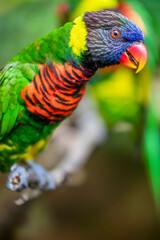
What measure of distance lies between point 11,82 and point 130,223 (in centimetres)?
255

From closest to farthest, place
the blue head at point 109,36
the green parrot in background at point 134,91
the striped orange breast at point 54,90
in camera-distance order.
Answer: the blue head at point 109,36
the striped orange breast at point 54,90
the green parrot in background at point 134,91

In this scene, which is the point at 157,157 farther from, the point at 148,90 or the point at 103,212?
the point at 103,212

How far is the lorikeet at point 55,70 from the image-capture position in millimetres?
1064

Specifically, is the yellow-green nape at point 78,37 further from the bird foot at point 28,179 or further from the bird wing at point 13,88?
the bird foot at point 28,179

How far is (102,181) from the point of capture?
362 centimetres

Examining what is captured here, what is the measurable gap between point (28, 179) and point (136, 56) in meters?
0.76

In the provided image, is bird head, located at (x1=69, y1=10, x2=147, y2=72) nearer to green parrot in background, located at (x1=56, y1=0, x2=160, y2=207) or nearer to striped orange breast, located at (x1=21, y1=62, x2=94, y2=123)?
striped orange breast, located at (x1=21, y1=62, x2=94, y2=123)

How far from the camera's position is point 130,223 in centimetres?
333

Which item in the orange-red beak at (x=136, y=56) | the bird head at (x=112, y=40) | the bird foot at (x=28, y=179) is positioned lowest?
the bird foot at (x=28, y=179)

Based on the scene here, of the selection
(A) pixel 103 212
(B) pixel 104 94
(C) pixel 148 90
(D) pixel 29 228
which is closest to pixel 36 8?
(B) pixel 104 94

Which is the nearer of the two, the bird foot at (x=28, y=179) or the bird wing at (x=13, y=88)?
the bird wing at (x=13, y=88)

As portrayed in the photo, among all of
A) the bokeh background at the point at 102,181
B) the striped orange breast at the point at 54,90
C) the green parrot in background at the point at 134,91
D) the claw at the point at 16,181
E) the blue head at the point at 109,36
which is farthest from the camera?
the bokeh background at the point at 102,181

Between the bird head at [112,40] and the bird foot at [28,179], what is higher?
the bird head at [112,40]

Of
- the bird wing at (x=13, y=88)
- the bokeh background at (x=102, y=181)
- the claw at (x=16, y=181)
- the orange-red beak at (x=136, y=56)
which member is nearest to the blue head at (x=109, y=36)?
the orange-red beak at (x=136, y=56)
